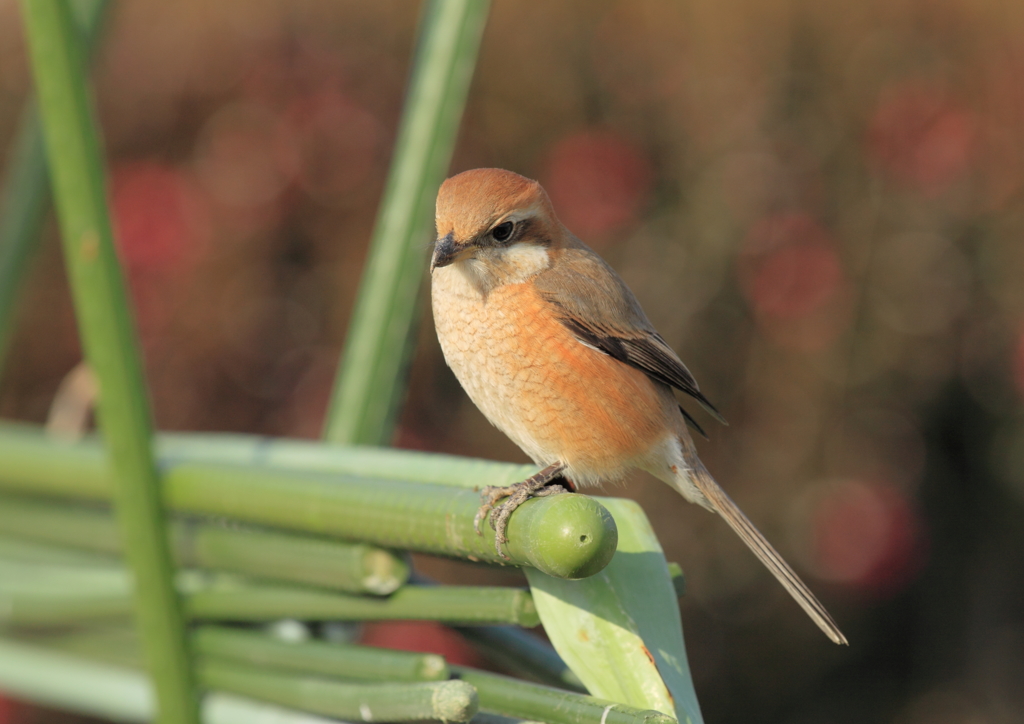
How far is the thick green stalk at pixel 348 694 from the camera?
80 centimetres

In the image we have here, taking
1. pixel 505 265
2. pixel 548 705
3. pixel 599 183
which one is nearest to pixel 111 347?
pixel 505 265

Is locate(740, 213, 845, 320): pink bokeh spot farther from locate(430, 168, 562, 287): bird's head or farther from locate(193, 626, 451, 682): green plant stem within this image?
locate(193, 626, 451, 682): green plant stem

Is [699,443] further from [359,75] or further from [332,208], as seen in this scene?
[359,75]

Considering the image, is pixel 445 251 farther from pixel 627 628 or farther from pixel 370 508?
pixel 627 628

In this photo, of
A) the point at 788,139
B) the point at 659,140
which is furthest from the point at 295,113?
the point at 788,139

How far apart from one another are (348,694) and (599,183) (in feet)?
7.35

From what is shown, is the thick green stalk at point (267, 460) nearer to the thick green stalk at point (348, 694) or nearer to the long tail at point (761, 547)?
the thick green stalk at point (348, 694)

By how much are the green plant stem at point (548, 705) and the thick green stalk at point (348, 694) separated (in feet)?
0.19

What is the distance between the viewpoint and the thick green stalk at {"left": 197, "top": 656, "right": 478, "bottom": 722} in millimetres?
799

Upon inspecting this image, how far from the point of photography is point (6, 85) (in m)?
3.80

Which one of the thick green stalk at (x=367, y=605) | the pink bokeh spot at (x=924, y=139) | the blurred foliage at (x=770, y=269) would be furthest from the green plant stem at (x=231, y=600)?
the pink bokeh spot at (x=924, y=139)

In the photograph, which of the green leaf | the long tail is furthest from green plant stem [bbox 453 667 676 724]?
the long tail

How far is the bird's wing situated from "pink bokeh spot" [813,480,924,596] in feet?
5.67

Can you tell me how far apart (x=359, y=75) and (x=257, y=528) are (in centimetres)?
256
